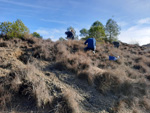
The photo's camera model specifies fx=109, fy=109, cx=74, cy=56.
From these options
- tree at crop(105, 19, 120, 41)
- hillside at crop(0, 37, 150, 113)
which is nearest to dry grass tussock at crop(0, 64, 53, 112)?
hillside at crop(0, 37, 150, 113)

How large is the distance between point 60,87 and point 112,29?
17.2m

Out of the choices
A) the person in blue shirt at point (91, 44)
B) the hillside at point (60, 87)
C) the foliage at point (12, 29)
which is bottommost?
the hillside at point (60, 87)

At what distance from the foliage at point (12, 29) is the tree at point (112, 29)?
1466cm

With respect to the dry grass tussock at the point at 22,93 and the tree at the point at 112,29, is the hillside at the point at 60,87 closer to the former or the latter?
the dry grass tussock at the point at 22,93

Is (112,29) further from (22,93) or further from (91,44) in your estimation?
(22,93)

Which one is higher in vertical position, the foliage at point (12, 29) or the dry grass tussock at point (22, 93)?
the foliage at point (12, 29)

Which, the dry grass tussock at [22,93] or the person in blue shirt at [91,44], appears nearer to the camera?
the dry grass tussock at [22,93]

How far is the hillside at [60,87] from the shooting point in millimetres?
2988

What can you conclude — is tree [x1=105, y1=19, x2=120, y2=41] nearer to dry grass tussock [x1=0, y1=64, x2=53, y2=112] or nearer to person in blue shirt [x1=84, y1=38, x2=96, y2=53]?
person in blue shirt [x1=84, y1=38, x2=96, y2=53]

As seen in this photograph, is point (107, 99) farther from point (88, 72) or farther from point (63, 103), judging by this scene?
point (63, 103)

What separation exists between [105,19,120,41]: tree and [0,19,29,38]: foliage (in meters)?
14.7

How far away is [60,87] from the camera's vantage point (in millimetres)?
3740

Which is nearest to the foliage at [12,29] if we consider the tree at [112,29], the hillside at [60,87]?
the hillside at [60,87]

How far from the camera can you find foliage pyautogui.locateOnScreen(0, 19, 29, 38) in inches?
274
